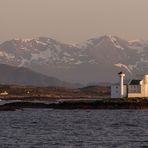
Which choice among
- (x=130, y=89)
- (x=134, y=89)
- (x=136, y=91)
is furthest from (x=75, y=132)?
(x=134, y=89)

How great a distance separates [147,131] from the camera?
62.4 metres

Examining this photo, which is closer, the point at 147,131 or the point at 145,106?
the point at 147,131

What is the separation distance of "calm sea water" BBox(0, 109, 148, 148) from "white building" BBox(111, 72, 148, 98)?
4558cm

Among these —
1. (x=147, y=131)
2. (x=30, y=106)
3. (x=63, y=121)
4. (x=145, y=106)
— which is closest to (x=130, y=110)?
(x=145, y=106)

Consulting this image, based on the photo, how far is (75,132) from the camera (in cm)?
6134

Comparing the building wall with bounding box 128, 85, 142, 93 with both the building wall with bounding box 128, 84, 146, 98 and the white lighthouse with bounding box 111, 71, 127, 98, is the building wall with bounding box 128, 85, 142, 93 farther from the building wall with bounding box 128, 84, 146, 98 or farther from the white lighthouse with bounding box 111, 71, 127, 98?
the white lighthouse with bounding box 111, 71, 127, 98

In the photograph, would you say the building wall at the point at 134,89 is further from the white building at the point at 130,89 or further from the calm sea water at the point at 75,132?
the calm sea water at the point at 75,132

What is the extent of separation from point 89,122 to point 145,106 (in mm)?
29744

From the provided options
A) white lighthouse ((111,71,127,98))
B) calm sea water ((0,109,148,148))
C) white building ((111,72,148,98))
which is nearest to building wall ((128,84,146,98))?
white building ((111,72,148,98))

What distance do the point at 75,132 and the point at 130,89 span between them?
220ft

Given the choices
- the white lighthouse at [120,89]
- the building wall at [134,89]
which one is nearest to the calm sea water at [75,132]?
the white lighthouse at [120,89]

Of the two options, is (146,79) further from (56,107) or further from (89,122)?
(89,122)

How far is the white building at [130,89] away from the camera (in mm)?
127062

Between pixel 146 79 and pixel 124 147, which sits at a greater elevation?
pixel 146 79
